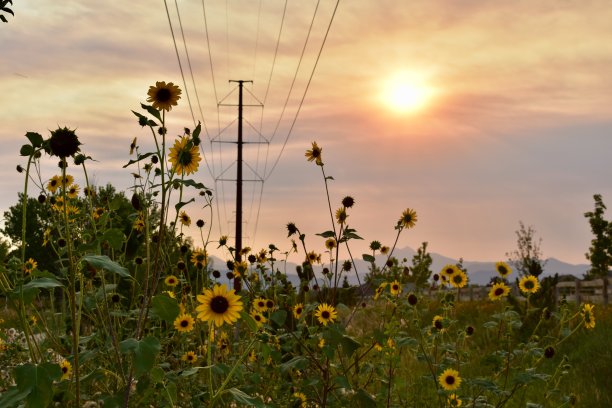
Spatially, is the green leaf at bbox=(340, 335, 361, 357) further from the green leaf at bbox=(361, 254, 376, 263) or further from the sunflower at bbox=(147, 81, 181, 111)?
the sunflower at bbox=(147, 81, 181, 111)

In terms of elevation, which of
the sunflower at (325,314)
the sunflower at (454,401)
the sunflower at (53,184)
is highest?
the sunflower at (53,184)

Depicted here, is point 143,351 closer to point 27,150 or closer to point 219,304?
point 219,304

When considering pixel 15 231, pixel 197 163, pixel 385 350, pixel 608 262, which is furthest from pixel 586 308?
pixel 15 231

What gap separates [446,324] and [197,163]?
233 centimetres

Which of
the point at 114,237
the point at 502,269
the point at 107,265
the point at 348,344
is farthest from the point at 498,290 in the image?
the point at 107,265

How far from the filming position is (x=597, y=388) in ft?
28.6

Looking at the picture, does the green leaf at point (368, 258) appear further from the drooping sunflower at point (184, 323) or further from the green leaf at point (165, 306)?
the green leaf at point (165, 306)

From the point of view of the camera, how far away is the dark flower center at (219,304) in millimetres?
3357

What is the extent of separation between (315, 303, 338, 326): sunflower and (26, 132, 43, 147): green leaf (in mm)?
2667

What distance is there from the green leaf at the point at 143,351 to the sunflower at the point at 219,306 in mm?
550

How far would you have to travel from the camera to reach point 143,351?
9.07 feet

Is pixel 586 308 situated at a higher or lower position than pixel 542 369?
higher

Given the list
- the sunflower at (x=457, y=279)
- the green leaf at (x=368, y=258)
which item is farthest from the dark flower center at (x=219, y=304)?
the sunflower at (x=457, y=279)

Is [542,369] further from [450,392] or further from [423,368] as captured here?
[450,392]
